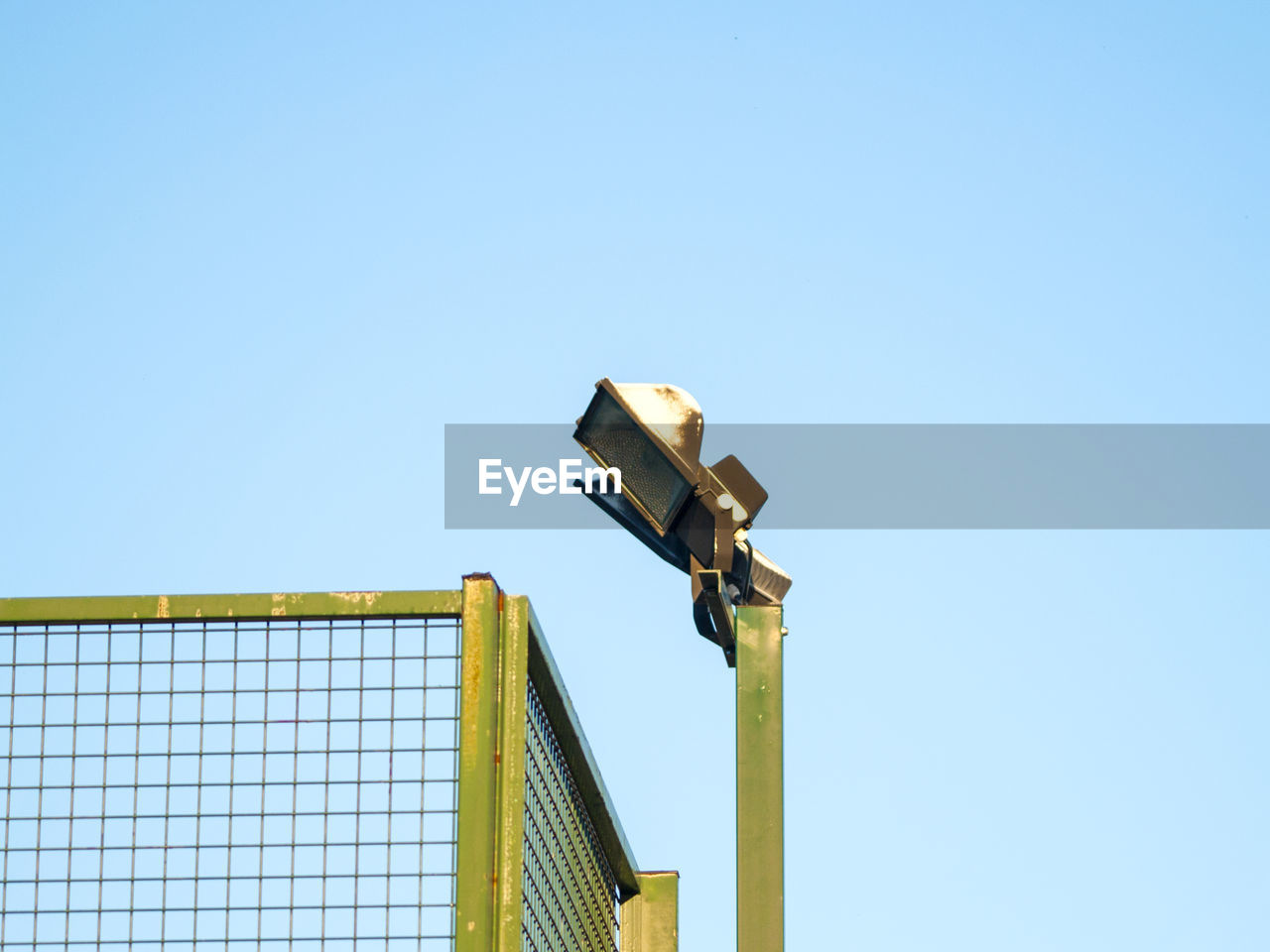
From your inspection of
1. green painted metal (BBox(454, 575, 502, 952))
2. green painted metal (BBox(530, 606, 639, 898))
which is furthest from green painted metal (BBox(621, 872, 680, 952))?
green painted metal (BBox(454, 575, 502, 952))

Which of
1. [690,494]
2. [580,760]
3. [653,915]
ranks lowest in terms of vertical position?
[653,915]

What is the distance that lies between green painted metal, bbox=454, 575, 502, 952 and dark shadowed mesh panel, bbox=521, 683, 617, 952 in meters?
0.19

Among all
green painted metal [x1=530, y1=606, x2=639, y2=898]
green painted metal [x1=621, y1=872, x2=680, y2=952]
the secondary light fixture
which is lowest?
green painted metal [x1=621, y1=872, x2=680, y2=952]

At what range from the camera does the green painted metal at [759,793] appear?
639 cm

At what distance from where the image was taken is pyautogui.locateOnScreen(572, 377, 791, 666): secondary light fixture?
6832mm

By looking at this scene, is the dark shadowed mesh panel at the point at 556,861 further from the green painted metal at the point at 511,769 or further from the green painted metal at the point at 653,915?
the green painted metal at the point at 653,915

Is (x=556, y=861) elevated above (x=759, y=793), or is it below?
below

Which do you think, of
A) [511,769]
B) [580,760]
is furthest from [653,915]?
[511,769]

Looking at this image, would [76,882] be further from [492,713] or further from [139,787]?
[492,713]

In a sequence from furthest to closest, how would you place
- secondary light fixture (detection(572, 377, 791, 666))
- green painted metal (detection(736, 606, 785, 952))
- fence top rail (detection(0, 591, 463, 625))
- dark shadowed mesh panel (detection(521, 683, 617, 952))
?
secondary light fixture (detection(572, 377, 791, 666)) < green painted metal (detection(736, 606, 785, 952)) < dark shadowed mesh panel (detection(521, 683, 617, 952)) < fence top rail (detection(0, 591, 463, 625))

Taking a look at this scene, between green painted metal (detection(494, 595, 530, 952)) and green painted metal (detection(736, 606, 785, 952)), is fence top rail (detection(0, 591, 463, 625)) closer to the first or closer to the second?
green painted metal (detection(494, 595, 530, 952))

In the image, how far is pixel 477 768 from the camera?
17.2ft

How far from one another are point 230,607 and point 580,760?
1.85 metres

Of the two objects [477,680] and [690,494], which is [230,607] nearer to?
[477,680]
